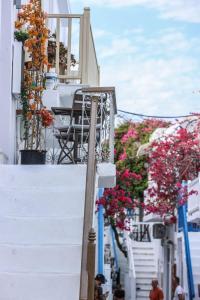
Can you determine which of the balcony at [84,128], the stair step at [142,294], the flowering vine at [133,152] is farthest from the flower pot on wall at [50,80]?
the stair step at [142,294]

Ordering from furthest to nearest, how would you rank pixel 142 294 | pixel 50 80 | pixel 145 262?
pixel 145 262 → pixel 142 294 → pixel 50 80

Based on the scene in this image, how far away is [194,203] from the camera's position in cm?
1609

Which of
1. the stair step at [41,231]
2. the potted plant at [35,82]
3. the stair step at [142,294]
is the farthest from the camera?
the stair step at [142,294]

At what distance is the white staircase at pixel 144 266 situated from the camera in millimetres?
26255

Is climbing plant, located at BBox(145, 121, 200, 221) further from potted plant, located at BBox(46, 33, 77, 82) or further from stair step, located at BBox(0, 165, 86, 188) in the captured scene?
stair step, located at BBox(0, 165, 86, 188)

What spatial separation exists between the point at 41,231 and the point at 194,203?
709 cm

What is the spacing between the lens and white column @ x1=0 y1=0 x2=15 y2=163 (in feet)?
41.5

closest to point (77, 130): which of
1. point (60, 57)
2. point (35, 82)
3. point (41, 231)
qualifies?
point (35, 82)

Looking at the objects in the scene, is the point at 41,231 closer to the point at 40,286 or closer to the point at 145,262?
the point at 40,286

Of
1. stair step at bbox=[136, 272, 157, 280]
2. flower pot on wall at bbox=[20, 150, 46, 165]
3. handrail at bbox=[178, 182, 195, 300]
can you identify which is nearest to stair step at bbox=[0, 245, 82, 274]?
flower pot on wall at bbox=[20, 150, 46, 165]

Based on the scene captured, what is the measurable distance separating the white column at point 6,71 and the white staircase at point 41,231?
4.70 feet

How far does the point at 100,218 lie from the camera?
51.4ft

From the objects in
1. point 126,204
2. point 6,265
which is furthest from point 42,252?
point 126,204

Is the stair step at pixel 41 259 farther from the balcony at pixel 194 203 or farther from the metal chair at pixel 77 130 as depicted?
the balcony at pixel 194 203
